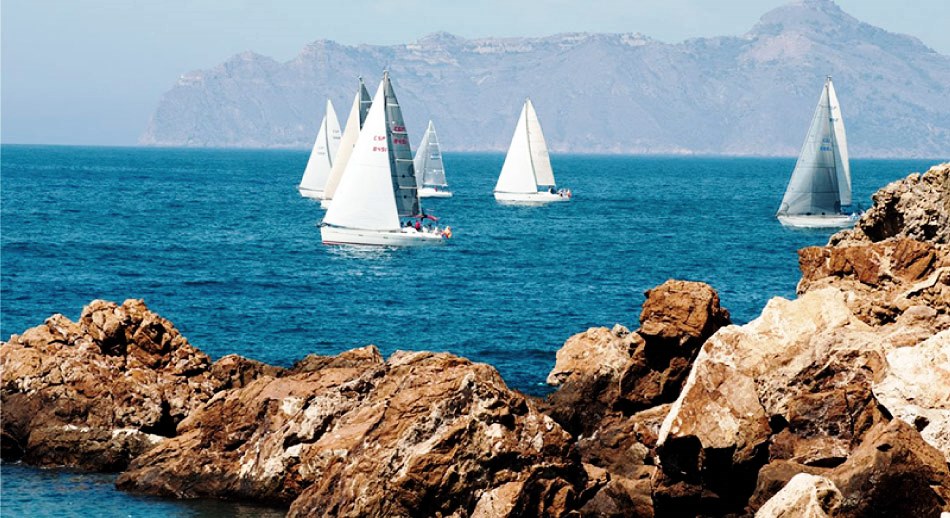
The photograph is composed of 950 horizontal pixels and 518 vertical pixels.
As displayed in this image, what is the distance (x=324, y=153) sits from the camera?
12050 centimetres

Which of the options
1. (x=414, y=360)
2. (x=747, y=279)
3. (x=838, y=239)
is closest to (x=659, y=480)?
(x=414, y=360)

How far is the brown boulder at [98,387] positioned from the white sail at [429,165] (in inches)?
3743

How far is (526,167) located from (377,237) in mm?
49433

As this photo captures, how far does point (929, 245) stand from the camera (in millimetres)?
28875

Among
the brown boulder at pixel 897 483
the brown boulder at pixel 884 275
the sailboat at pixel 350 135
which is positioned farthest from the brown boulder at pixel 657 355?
Result: the sailboat at pixel 350 135

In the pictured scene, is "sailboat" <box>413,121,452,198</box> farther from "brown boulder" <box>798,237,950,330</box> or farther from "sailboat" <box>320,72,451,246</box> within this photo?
"brown boulder" <box>798,237,950,330</box>

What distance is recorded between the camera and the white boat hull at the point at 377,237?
72.6 m

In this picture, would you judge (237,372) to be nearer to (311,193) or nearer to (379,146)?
(379,146)

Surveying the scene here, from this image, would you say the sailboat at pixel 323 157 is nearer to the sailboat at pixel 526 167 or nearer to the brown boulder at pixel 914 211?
the sailboat at pixel 526 167

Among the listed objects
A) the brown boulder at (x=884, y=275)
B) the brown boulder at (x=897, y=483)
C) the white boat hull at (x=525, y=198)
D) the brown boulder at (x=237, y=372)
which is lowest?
the white boat hull at (x=525, y=198)

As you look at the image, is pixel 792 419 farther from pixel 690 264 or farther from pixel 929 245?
pixel 690 264

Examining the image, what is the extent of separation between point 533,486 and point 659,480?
2.32m

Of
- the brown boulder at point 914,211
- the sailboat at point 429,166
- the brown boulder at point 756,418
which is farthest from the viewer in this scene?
the sailboat at point 429,166

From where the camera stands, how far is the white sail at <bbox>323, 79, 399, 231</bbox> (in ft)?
230
